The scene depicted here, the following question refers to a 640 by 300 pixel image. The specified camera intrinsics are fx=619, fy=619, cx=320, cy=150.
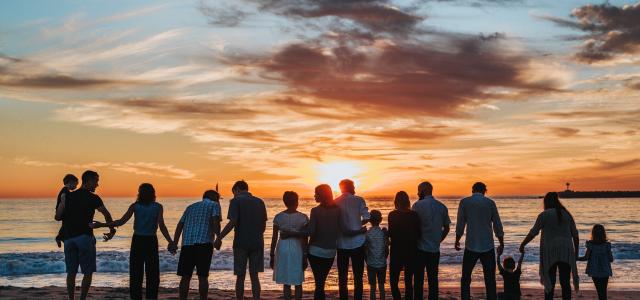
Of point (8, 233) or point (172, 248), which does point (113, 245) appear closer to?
point (8, 233)

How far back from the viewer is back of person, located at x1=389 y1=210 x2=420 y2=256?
32.5ft

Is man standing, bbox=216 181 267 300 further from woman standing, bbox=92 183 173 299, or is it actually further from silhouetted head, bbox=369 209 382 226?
silhouetted head, bbox=369 209 382 226

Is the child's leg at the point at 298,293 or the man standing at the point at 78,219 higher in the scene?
the man standing at the point at 78,219

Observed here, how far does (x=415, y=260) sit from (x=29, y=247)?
36.1 meters

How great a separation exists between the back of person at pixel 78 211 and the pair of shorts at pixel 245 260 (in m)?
2.28

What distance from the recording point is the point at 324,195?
31.2 feet

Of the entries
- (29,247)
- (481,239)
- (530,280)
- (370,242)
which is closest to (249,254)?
(370,242)

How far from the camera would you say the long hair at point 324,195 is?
9.51 meters

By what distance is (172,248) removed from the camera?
933cm

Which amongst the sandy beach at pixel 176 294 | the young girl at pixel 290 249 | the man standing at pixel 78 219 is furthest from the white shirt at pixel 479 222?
the man standing at pixel 78 219

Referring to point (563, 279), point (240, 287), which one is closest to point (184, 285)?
point (240, 287)

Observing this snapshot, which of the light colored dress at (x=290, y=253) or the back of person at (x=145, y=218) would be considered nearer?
the back of person at (x=145, y=218)

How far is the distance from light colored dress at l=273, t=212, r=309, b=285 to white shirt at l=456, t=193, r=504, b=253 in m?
2.58

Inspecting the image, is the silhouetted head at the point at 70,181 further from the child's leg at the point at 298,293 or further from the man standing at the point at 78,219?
the child's leg at the point at 298,293
